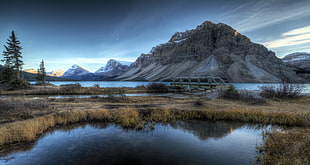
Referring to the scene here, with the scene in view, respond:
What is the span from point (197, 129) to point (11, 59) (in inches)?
2389

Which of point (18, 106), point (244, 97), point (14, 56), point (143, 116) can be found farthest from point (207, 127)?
point (14, 56)

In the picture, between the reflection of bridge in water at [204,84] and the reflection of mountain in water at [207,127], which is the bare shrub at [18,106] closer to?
the reflection of mountain in water at [207,127]

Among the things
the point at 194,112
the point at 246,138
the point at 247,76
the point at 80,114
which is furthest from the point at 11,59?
the point at 247,76

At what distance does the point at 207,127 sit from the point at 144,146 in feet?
21.8

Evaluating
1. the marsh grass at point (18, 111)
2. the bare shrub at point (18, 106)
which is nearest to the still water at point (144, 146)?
the marsh grass at point (18, 111)

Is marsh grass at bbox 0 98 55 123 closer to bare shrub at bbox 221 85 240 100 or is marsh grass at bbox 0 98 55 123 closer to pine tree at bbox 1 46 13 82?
bare shrub at bbox 221 85 240 100

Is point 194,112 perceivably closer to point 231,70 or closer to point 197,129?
point 197,129

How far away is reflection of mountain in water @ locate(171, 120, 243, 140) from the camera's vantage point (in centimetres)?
1108

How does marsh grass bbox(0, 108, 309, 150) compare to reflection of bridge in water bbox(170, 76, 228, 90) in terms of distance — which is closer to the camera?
marsh grass bbox(0, 108, 309, 150)

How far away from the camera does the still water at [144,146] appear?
24.1 feet

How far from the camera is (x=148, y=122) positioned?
44.8 ft

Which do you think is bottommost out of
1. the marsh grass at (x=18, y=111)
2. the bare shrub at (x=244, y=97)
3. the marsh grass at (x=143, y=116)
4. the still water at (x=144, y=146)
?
the still water at (x=144, y=146)

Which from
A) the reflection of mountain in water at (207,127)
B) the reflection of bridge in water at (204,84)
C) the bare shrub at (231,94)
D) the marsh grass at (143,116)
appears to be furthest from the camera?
the reflection of bridge in water at (204,84)

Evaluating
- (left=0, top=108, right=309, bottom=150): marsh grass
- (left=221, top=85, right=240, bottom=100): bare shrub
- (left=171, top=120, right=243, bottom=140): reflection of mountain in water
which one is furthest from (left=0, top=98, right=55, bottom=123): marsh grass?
(left=221, top=85, right=240, bottom=100): bare shrub
